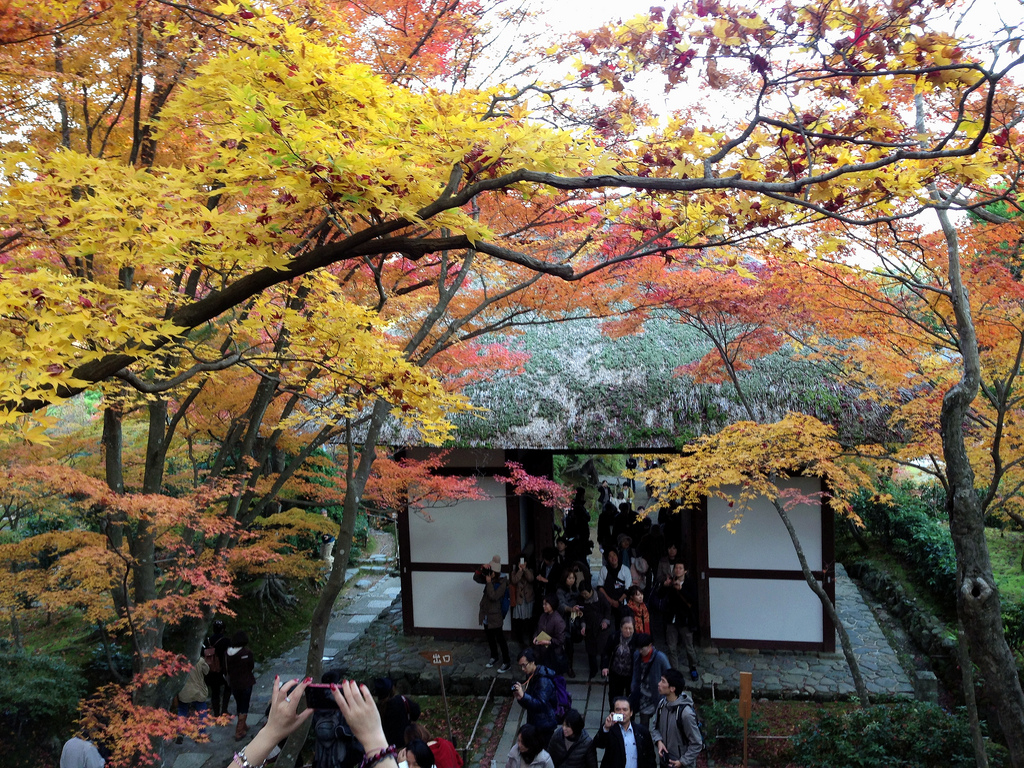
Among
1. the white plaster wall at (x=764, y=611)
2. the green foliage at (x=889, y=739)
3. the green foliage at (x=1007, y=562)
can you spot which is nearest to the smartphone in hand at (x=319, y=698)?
the green foliage at (x=889, y=739)

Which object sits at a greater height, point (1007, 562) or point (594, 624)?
point (594, 624)

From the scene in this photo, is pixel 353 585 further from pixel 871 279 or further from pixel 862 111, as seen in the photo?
pixel 862 111

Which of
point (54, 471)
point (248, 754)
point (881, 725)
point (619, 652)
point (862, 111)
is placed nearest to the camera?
point (248, 754)

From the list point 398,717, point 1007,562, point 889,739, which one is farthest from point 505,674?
point 1007,562

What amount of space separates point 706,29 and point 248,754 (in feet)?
11.6

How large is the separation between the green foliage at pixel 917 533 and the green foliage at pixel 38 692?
9692 millimetres

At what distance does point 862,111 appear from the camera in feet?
12.1

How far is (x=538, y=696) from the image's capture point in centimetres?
582

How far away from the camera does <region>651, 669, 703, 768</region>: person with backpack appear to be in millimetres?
5238

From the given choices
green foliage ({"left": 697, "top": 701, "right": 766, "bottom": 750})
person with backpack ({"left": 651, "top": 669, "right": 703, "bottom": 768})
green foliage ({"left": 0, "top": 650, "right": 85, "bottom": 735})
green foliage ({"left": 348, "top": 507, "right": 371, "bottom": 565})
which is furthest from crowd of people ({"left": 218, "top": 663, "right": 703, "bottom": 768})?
green foliage ({"left": 348, "top": 507, "right": 371, "bottom": 565})

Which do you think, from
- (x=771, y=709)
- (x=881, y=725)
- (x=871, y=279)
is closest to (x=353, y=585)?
(x=771, y=709)

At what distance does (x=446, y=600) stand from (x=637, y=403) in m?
3.99

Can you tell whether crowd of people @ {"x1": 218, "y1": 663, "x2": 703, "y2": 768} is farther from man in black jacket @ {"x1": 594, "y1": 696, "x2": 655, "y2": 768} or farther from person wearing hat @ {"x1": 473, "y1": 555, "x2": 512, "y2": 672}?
person wearing hat @ {"x1": 473, "y1": 555, "x2": 512, "y2": 672}

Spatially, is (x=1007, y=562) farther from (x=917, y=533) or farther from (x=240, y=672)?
(x=240, y=672)
